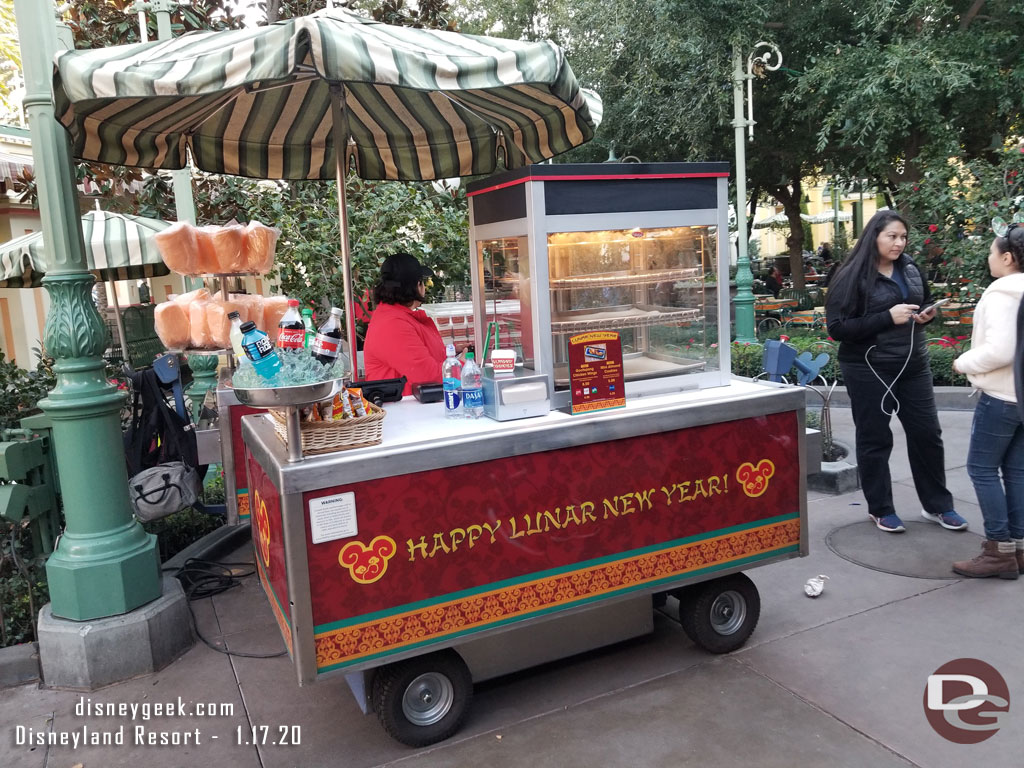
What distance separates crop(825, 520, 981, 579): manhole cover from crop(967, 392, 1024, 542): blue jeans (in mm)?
342

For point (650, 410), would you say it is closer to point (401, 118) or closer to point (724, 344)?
point (724, 344)

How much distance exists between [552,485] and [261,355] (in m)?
1.21

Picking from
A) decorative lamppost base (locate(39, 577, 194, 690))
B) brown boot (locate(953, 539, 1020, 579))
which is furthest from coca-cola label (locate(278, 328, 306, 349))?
brown boot (locate(953, 539, 1020, 579))

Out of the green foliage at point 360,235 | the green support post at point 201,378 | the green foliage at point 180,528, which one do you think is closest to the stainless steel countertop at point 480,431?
the green foliage at point 180,528

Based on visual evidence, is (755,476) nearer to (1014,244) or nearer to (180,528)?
(1014,244)

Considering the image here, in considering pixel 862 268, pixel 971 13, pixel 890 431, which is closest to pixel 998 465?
pixel 890 431

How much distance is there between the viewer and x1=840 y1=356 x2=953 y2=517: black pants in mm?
4633

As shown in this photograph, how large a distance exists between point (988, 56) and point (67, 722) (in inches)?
457

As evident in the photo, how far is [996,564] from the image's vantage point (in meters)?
4.15

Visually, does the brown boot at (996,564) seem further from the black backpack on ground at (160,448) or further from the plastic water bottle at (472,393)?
the black backpack on ground at (160,448)

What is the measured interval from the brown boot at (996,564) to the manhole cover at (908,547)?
3.9 inches

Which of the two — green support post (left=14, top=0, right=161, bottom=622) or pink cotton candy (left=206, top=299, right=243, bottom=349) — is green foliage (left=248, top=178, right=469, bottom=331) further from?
green support post (left=14, top=0, right=161, bottom=622)

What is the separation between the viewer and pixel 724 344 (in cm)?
362

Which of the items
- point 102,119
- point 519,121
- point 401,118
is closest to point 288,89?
point 401,118
